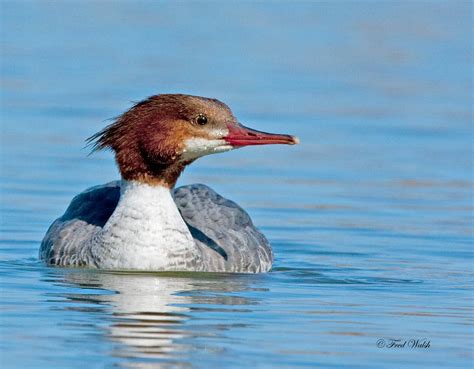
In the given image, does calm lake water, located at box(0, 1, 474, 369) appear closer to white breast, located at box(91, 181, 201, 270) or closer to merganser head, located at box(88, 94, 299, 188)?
white breast, located at box(91, 181, 201, 270)

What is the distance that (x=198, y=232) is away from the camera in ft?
45.2

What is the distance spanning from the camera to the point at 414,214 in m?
16.6

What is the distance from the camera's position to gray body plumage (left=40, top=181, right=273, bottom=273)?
13.4 meters

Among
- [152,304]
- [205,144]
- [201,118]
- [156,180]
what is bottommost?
[152,304]

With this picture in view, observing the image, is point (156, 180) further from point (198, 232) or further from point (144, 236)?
point (198, 232)

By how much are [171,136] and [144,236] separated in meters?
0.86

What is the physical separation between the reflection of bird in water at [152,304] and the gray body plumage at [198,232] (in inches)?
13.7

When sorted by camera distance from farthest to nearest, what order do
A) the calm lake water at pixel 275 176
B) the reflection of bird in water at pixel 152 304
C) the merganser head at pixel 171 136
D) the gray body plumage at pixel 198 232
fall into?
the gray body plumage at pixel 198 232 → the merganser head at pixel 171 136 → the calm lake water at pixel 275 176 → the reflection of bird in water at pixel 152 304

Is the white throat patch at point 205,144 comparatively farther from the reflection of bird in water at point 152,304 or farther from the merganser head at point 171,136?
the reflection of bird in water at point 152,304

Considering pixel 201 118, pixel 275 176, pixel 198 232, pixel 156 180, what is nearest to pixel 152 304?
pixel 156 180

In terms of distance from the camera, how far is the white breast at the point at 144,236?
510 inches

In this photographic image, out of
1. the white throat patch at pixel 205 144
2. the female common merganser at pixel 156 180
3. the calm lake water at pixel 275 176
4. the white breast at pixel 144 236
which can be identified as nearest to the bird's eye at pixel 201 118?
the female common merganser at pixel 156 180

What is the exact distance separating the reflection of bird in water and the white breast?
14 centimetres

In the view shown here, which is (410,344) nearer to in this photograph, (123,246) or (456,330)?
(456,330)
